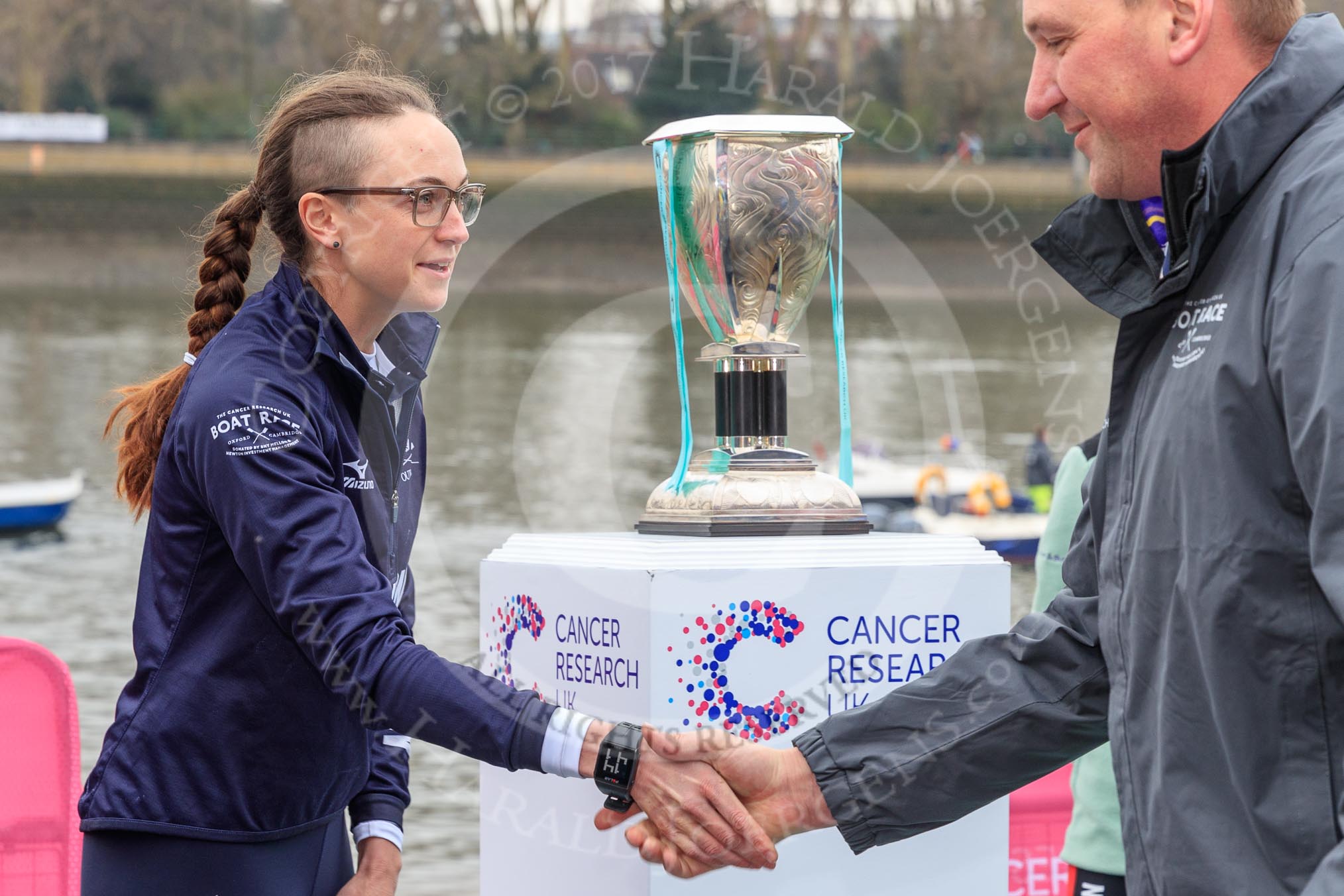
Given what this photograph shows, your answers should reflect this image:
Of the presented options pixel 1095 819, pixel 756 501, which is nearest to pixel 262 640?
pixel 756 501

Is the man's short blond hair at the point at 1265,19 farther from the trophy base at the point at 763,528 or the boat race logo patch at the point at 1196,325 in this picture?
the trophy base at the point at 763,528

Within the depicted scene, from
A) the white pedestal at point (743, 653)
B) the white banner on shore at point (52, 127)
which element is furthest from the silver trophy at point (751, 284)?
the white banner on shore at point (52, 127)

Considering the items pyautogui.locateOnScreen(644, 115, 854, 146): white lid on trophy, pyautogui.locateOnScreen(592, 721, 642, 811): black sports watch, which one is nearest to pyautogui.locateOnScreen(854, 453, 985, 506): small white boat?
pyautogui.locateOnScreen(644, 115, 854, 146): white lid on trophy

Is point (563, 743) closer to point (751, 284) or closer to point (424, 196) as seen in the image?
point (424, 196)

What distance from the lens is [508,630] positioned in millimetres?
2879

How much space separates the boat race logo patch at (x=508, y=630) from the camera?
2795mm

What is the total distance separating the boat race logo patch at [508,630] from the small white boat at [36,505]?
17863 millimetres

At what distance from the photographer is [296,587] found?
6.22 ft

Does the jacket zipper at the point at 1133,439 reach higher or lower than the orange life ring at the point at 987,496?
higher

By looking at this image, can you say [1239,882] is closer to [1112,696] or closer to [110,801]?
[1112,696]

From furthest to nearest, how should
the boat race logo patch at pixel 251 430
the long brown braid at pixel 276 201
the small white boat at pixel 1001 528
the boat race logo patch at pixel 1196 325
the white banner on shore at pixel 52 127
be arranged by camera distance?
the white banner on shore at pixel 52 127 < the small white boat at pixel 1001 528 < the long brown braid at pixel 276 201 < the boat race logo patch at pixel 251 430 < the boat race logo patch at pixel 1196 325

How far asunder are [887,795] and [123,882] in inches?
39.2

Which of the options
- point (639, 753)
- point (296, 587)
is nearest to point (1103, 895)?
point (639, 753)

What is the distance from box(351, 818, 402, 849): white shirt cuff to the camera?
2.27m
